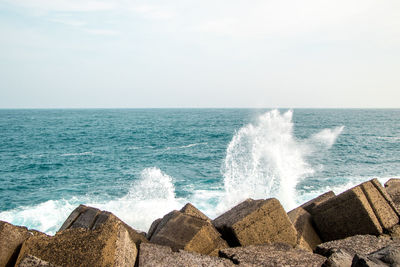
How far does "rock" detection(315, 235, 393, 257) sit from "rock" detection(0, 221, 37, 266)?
11.5ft

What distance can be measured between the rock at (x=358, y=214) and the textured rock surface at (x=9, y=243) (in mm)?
4460

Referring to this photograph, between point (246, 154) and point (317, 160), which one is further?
point (317, 160)

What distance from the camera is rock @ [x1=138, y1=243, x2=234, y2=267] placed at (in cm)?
324

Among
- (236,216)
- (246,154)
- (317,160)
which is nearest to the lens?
(236,216)

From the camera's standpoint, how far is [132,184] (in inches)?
638

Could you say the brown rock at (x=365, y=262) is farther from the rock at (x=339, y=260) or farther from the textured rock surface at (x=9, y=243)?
the textured rock surface at (x=9, y=243)

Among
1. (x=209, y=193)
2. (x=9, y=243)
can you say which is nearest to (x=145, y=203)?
(x=209, y=193)

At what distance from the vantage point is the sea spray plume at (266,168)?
1367 centimetres

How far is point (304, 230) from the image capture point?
5129mm

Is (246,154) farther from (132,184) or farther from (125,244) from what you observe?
(125,244)

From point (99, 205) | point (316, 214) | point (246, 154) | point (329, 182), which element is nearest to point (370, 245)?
point (316, 214)

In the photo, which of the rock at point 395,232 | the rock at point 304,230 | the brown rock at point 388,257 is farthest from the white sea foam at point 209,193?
the brown rock at point 388,257

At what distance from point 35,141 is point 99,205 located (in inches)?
1021

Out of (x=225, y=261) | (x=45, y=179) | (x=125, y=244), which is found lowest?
(x=45, y=179)
